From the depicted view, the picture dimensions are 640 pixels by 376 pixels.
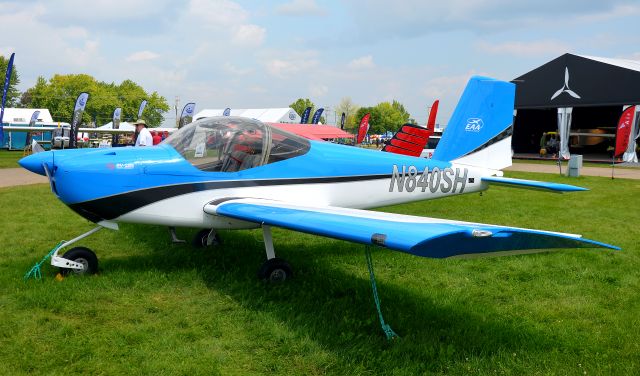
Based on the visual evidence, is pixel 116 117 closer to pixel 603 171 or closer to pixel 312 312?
pixel 603 171

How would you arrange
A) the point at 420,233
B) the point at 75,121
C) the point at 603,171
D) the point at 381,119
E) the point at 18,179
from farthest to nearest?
1. the point at 381,119
2. the point at 75,121
3. the point at 603,171
4. the point at 18,179
5. the point at 420,233

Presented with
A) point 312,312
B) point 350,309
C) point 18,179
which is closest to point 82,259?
point 312,312

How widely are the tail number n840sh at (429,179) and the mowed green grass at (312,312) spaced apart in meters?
0.92

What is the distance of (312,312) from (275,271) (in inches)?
35.5

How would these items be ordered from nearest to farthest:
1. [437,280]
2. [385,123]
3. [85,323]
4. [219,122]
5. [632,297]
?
1. [85,323]
2. [632,297]
3. [437,280]
4. [219,122]
5. [385,123]

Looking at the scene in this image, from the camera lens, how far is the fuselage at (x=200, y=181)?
15.3 ft

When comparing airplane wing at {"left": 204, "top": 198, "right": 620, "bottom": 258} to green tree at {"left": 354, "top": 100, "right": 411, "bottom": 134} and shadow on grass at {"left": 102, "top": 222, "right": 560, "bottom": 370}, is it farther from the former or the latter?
green tree at {"left": 354, "top": 100, "right": 411, "bottom": 134}

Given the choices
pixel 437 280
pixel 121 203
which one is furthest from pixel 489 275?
pixel 121 203

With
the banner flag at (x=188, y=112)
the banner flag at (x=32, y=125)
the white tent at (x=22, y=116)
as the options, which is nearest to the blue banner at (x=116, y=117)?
the banner flag at (x=32, y=125)

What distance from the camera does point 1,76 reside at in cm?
8344

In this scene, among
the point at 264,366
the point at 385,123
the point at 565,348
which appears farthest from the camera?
the point at 385,123

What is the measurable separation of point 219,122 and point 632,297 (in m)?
4.59

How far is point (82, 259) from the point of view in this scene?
16.5ft

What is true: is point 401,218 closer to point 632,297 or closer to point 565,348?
point 565,348
